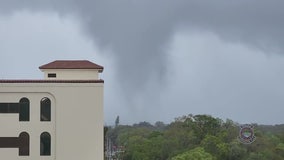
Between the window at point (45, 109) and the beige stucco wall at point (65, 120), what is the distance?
0.16 m

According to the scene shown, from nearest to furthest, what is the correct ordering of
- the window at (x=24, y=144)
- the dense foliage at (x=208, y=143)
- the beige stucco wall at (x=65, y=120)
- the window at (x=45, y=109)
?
the beige stucco wall at (x=65, y=120), the window at (x=24, y=144), the window at (x=45, y=109), the dense foliage at (x=208, y=143)

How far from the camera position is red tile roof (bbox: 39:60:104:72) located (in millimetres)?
30795

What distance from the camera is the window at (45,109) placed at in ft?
96.3

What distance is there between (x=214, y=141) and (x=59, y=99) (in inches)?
1163

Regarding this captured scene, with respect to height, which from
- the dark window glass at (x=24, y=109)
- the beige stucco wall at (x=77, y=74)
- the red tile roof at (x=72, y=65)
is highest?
the red tile roof at (x=72, y=65)

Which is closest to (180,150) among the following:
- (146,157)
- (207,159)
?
(146,157)

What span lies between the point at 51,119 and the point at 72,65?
310cm

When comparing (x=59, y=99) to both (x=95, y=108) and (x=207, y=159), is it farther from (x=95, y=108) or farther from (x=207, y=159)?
(x=207, y=159)

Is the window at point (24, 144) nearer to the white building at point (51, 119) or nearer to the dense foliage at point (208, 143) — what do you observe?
the white building at point (51, 119)

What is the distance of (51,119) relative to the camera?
96.5 ft

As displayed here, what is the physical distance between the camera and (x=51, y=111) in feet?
96.5

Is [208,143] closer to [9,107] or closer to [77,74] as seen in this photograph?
[77,74]

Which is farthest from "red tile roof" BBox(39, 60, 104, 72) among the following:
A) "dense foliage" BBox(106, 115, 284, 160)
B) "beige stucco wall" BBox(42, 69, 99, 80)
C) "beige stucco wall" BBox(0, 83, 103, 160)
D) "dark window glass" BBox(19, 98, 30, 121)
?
"dense foliage" BBox(106, 115, 284, 160)

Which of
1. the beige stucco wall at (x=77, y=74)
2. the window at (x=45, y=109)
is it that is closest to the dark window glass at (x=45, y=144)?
the window at (x=45, y=109)
